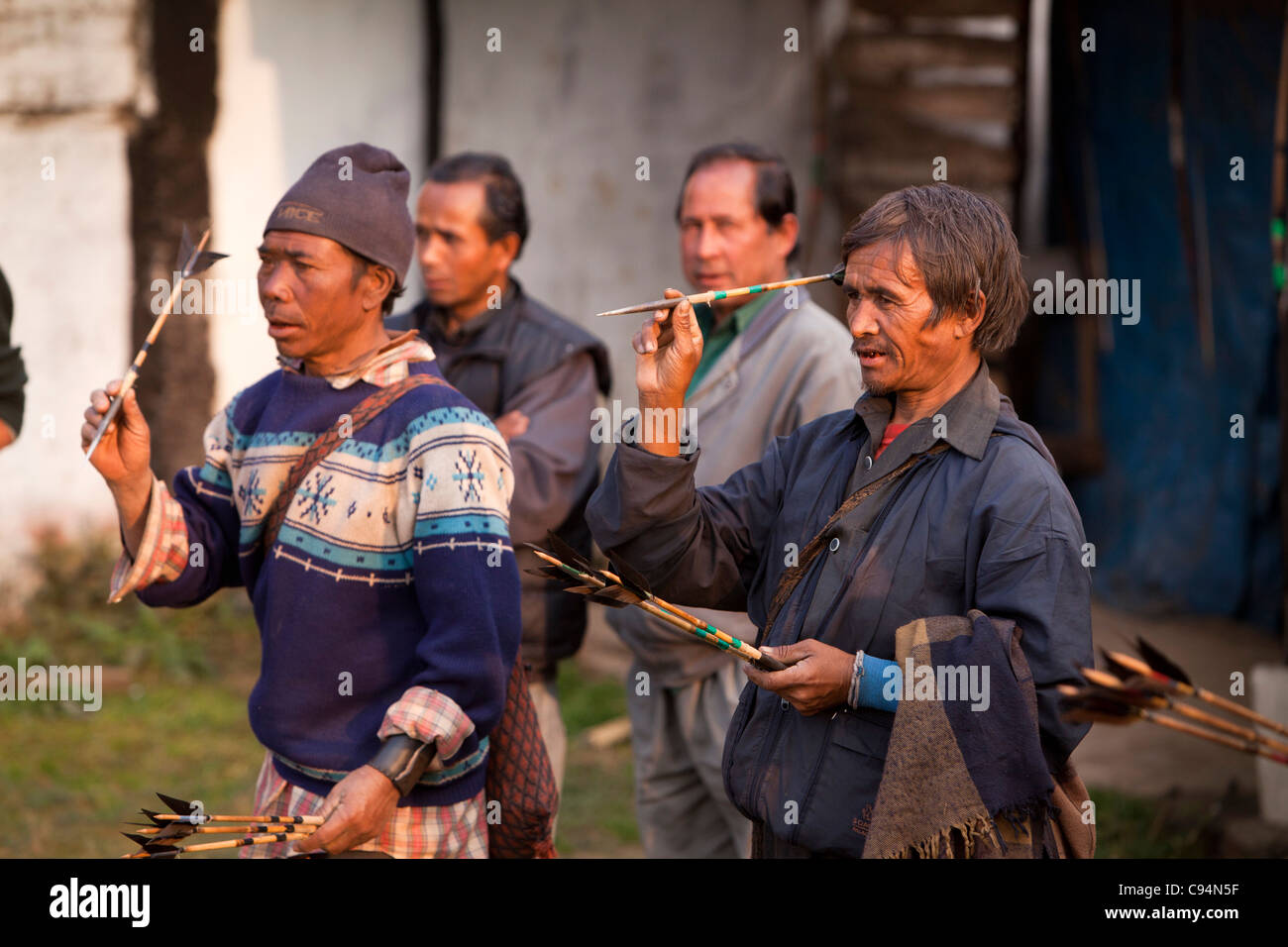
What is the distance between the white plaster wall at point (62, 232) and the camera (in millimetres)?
7113

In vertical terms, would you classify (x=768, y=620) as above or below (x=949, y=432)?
below

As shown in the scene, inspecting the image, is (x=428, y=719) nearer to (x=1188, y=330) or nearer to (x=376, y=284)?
(x=376, y=284)

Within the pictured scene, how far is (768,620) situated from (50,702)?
5261 mm

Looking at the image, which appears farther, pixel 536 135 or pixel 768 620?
pixel 536 135

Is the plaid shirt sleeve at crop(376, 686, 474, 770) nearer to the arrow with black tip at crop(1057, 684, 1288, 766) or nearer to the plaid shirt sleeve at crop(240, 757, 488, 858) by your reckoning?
the plaid shirt sleeve at crop(240, 757, 488, 858)

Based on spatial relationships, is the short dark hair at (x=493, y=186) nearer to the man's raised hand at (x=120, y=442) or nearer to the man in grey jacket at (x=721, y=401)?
the man in grey jacket at (x=721, y=401)

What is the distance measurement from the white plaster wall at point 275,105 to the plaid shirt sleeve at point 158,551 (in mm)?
4410

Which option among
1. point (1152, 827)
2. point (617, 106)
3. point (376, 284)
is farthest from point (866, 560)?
point (617, 106)

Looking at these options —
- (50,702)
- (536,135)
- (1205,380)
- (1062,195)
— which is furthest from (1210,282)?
(50,702)
